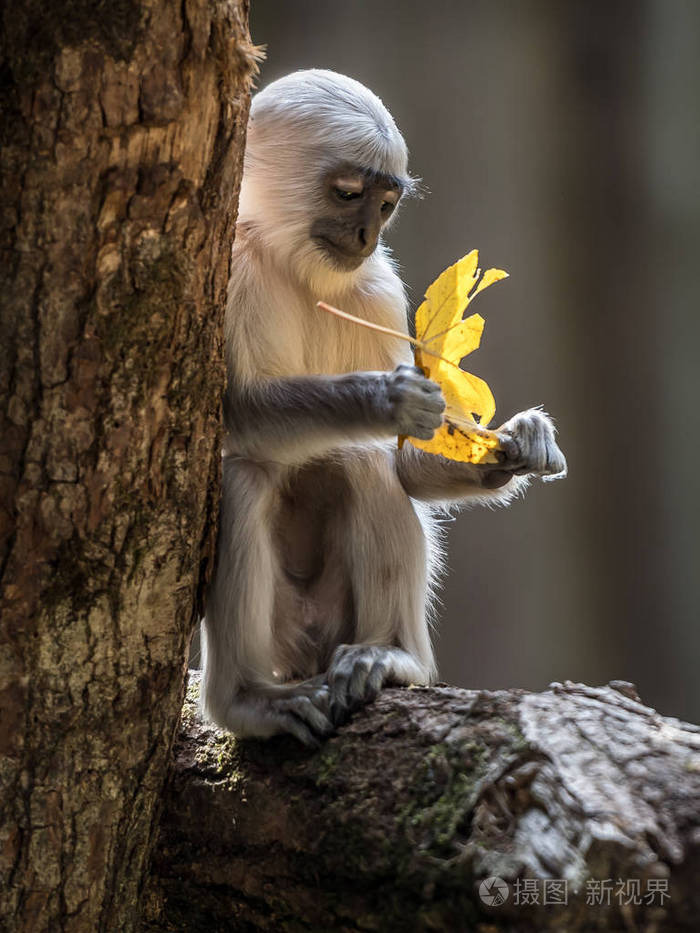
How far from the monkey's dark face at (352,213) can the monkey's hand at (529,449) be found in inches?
35.0

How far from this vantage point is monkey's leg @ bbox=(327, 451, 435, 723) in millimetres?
3826

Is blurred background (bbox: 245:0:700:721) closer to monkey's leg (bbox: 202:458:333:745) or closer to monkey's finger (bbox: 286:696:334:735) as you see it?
monkey's leg (bbox: 202:458:333:745)

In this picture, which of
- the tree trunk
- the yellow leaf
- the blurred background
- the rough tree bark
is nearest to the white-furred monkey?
the yellow leaf

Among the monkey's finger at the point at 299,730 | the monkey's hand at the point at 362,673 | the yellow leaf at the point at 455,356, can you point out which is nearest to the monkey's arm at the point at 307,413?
the yellow leaf at the point at 455,356

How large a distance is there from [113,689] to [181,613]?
282 millimetres

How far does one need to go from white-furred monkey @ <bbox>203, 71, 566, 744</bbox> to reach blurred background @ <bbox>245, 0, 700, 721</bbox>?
3.75 metres

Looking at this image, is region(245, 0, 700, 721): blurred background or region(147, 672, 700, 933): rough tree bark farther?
region(245, 0, 700, 721): blurred background

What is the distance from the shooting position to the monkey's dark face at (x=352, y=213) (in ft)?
12.9

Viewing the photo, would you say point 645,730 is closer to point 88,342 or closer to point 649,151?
point 88,342

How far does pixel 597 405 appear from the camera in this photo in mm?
8109

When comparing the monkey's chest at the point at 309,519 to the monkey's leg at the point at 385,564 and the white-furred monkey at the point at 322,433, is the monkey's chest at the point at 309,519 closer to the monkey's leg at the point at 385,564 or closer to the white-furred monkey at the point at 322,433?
the white-furred monkey at the point at 322,433

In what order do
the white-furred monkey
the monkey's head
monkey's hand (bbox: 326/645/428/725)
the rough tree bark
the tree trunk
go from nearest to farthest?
the rough tree bark → the tree trunk → monkey's hand (bbox: 326/645/428/725) → the white-furred monkey → the monkey's head

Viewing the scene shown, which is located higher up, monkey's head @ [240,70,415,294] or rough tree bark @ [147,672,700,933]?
monkey's head @ [240,70,415,294]

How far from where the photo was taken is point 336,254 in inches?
157
